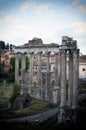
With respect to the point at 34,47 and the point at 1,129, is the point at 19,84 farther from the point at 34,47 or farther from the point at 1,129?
the point at 1,129

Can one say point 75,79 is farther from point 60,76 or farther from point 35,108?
point 35,108

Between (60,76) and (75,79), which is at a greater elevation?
(60,76)

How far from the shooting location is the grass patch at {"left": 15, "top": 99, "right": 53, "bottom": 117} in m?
25.4

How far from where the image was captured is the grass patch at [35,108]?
83.4ft

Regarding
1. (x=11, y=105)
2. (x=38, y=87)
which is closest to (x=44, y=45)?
(x=38, y=87)

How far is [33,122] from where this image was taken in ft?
71.0


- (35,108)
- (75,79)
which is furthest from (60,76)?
(75,79)

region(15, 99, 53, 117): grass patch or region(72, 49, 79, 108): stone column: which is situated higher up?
region(72, 49, 79, 108): stone column

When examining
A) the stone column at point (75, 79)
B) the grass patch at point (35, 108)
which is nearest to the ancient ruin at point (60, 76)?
the stone column at point (75, 79)

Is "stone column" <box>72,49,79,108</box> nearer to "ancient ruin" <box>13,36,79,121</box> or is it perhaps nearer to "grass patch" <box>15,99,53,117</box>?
"ancient ruin" <box>13,36,79,121</box>

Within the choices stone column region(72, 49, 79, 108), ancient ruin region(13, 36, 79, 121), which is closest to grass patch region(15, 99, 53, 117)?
ancient ruin region(13, 36, 79, 121)

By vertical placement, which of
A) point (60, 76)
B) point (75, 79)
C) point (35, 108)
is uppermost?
point (60, 76)

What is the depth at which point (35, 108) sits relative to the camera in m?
27.5

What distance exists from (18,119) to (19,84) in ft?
35.8
